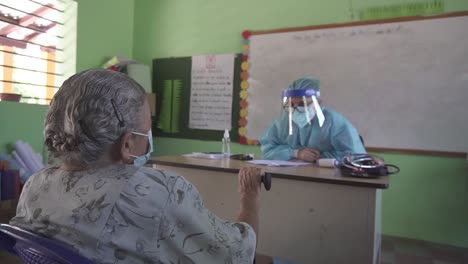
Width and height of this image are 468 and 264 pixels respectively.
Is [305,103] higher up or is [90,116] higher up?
[305,103]

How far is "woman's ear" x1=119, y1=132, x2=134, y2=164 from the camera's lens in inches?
32.6

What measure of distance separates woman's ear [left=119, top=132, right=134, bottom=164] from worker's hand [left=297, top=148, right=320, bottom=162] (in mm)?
1574

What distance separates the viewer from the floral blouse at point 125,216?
72 cm

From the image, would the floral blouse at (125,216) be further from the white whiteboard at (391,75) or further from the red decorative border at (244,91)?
the red decorative border at (244,91)

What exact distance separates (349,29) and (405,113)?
0.86 meters

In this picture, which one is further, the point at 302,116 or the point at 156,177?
the point at 302,116

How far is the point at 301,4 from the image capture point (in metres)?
3.42

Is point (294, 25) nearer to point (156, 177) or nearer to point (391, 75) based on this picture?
point (391, 75)

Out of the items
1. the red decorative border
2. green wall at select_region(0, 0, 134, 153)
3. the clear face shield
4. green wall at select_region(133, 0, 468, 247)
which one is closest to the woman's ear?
the clear face shield

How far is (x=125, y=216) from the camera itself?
726mm

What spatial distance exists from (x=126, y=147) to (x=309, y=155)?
63.1 inches

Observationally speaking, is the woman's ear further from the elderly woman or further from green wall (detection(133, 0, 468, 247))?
green wall (detection(133, 0, 468, 247))

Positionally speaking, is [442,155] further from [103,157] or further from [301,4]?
[103,157]

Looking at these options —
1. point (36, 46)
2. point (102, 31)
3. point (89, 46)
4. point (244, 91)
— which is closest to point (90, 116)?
point (244, 91)
